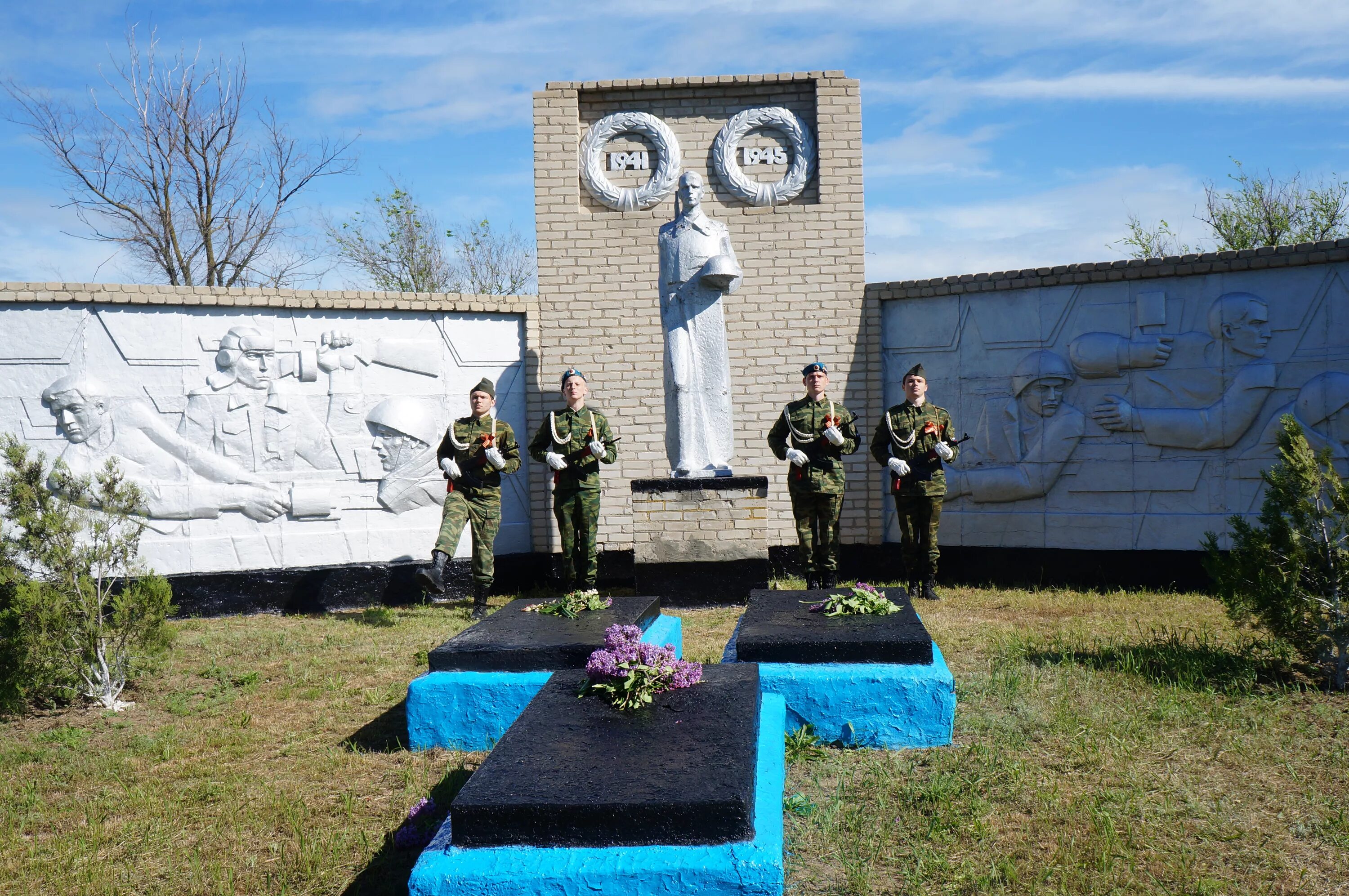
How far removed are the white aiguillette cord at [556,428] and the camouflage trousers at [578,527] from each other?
1.31 ft

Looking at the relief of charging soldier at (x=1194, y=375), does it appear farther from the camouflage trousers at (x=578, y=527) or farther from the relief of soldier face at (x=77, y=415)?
the relief of soldier face at (x=77, y=415)

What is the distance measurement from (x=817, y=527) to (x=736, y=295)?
238 cm

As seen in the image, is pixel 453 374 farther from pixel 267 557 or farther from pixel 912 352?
pixel 912 352

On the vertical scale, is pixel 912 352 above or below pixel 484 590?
above

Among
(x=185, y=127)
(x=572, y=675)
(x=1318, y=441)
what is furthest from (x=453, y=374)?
(x=185, y=127)

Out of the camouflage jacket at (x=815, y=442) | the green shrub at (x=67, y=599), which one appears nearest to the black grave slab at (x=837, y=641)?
the camouflage jacket at (x=815, y=442)

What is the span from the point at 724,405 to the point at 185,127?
14198 millimetres

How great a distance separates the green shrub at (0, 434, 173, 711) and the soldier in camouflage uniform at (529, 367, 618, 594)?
9.13 feet

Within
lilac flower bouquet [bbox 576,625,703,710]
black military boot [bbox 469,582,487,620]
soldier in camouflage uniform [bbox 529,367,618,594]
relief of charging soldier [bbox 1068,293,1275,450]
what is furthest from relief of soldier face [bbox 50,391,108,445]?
relief of charging soldier [bbox 1068,293,1275,450]

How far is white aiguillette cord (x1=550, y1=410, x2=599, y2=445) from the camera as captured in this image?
24.3 ft

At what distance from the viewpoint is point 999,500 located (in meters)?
8.02

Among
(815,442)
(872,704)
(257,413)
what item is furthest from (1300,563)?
(257,413)

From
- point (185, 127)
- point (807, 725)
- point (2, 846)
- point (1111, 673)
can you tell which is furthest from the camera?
point (185, 127)

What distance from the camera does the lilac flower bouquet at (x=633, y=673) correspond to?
132 inches
